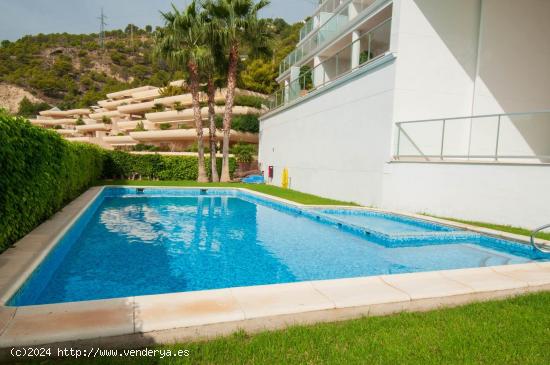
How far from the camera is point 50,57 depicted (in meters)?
86.5

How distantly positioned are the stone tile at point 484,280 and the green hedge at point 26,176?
246 inches

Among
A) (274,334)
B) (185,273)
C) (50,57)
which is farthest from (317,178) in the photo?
(50,57)

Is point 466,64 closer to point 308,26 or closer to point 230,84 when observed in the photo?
Answer: point 230,84

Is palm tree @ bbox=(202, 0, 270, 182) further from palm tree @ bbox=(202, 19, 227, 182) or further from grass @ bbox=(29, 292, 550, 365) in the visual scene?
grass @ bbox=(29, 292, 550, 365)

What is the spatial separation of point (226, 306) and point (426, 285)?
2.49 m

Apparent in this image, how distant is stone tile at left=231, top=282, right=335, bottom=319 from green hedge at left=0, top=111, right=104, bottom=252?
3.70 meters

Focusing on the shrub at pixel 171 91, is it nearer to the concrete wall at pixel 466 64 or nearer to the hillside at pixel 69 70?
the hillside at pixel 69 70

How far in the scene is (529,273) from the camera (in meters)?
4.80

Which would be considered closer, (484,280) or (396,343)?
(396,343)

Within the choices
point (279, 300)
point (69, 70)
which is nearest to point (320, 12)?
point (279, 300)

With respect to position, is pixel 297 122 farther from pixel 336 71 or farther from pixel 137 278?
pixel 137 278

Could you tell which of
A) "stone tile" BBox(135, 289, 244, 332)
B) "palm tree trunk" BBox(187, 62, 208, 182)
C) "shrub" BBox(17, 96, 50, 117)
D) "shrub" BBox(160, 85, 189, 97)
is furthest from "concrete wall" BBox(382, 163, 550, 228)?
"shrub" BBox(17, 96, 50, 117)

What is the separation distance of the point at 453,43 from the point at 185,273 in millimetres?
11469

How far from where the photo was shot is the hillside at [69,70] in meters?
76.2
